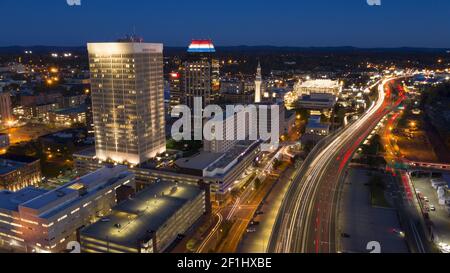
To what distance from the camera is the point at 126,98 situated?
33.2m

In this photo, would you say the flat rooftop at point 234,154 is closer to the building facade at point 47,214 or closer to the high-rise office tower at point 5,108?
the building facade at point 47,214

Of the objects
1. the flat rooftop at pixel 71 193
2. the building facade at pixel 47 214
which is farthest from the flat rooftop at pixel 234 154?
the building facade at pixel 47 214

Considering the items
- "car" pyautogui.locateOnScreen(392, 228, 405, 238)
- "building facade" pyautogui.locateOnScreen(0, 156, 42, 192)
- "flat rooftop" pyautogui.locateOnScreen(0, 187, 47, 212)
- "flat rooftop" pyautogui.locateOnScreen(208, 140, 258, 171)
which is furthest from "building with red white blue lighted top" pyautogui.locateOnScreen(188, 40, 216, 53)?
"car" pyautogui.locateOnScreen(392, 228, 405, 238)

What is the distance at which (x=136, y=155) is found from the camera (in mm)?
34281

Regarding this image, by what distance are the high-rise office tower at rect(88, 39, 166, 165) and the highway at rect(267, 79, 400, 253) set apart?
1451cm

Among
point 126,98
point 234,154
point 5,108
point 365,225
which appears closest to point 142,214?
point 126,98

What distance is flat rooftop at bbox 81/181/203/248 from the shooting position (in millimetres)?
20484

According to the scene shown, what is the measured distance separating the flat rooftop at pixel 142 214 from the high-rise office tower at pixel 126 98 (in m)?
8.60

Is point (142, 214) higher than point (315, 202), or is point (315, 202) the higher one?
point (142, 214)

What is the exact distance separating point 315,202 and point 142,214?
12843 millimetres

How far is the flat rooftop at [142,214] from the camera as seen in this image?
67.2 feet

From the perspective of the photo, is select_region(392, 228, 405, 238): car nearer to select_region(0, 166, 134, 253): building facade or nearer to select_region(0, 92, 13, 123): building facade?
select_region(0, 166, 134, 253): building facade

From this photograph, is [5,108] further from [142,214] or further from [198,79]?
[142,214]
